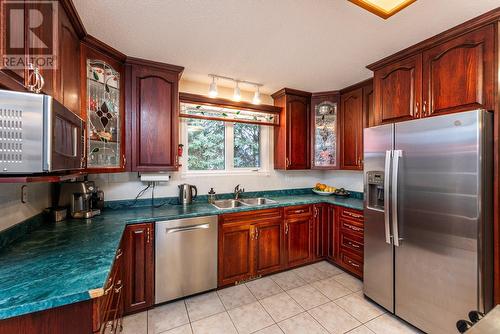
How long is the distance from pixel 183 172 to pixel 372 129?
212 centimetres

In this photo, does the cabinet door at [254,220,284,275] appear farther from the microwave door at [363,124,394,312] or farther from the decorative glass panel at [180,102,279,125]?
the decorative glass panel at [180,102,279,125]

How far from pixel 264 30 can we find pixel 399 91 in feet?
4.40

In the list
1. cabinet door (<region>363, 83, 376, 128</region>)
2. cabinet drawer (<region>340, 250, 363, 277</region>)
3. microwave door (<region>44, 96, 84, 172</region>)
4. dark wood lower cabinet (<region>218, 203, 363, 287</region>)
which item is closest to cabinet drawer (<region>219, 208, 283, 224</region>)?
dark wood lower cabinet (<region>218, 203, 363, 287</region>)

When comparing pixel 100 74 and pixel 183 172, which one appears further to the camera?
pixel 183 172

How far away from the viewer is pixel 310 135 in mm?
3252

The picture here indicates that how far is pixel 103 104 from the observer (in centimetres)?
195

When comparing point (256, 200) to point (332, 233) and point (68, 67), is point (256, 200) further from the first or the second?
point (68, 67)

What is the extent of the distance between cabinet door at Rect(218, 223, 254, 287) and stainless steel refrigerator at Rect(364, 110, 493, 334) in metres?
1.23

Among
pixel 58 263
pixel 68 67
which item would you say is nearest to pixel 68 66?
pixel 68 67

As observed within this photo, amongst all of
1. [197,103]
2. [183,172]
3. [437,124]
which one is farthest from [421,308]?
[197,103]

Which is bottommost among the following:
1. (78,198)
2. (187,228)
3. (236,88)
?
(187,228)

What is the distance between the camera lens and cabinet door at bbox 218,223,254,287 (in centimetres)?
Answer: 237

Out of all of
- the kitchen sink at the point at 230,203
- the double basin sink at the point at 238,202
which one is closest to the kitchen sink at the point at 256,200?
the double basin sink at the point at 238,202

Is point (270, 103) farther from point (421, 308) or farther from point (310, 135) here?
point (421, 308)
